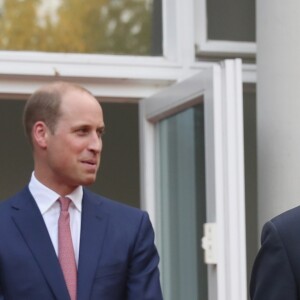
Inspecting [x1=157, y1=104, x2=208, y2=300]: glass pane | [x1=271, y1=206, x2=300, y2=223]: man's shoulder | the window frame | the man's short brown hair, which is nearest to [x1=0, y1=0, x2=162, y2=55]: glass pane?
the window frame

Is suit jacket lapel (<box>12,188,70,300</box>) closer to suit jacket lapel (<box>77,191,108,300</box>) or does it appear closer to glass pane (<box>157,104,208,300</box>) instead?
suit jacket lapel (<box>77,191,108,300</box>)

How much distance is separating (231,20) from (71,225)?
242 centimetres

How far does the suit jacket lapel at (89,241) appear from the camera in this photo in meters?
3.92

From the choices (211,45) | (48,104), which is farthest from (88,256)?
(211,45)

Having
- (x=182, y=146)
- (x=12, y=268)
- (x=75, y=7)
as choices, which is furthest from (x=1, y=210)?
(x=75, y=7)

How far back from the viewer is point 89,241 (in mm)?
4004

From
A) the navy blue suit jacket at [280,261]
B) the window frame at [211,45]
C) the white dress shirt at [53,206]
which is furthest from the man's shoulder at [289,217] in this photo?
the window frame at [211,45]

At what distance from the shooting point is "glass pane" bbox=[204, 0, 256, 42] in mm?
6164

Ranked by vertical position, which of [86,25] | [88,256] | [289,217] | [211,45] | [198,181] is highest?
[86,25]

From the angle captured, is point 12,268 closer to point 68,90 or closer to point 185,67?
point 68,90

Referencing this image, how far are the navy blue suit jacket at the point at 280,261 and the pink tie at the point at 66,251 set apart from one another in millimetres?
918

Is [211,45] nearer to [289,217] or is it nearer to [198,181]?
[198,181]

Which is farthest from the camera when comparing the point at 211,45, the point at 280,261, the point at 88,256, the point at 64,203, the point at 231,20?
the point at 231,20

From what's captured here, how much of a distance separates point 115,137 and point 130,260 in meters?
3.84
